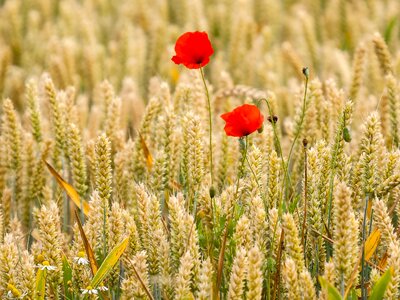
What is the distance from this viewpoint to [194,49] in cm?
158

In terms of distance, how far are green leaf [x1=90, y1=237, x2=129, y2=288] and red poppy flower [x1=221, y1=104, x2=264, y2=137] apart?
0.98 feet

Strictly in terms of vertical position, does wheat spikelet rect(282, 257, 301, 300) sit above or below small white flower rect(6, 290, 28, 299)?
above

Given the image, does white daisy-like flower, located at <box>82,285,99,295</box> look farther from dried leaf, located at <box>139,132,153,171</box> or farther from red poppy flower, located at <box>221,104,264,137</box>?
dried leaf, located at <box>139,132,153,171</box>

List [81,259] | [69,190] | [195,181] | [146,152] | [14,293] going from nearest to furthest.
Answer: [14,293] → [81,259] → [195,181] → [69,190] → [146,152]

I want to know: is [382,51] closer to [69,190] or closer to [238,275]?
[69,190]

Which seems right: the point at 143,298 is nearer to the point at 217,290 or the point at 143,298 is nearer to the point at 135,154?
the point at 217,290

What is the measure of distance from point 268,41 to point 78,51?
855 mm

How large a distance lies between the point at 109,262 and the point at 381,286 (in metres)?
0.50

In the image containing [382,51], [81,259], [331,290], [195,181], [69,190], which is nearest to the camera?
[331,290]

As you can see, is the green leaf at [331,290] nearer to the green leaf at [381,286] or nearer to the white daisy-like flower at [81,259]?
the green leaf at [381,286]

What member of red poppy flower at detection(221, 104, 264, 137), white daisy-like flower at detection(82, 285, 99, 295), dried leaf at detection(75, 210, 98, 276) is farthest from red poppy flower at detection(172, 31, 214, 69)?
white daisy-like flower at detection(82, 285, 99, 295)

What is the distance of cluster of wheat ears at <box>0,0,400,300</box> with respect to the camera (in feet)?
4.77

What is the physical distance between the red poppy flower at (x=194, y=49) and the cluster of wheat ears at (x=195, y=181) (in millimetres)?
Result: 145

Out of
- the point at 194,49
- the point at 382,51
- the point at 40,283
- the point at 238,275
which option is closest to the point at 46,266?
the point at 40,283
